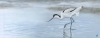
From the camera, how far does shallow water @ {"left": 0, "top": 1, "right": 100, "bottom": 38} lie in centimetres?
238

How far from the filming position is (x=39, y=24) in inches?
104


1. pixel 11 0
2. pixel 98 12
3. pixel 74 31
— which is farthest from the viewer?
pixel 11 0

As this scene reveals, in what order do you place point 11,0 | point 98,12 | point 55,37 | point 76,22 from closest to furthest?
point 55,37
point 76,22
point 98,12
point 11,0

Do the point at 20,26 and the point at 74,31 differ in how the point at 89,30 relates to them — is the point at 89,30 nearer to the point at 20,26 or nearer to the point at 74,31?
the point at 74,31

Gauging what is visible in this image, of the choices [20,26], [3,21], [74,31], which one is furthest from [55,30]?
[3,21]

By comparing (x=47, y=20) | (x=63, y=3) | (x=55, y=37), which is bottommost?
(x=55, y=37)

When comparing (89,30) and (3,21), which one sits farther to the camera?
(3,21)

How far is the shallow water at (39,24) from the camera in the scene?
238cm

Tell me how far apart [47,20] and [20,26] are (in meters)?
0.30

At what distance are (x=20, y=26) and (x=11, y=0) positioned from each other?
0.80 meters

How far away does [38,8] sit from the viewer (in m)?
3.04

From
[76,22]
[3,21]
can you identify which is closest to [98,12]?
[76,22]

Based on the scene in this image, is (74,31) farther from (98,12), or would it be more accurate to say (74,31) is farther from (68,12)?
(98,12)

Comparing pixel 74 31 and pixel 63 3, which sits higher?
pixel 63 3
